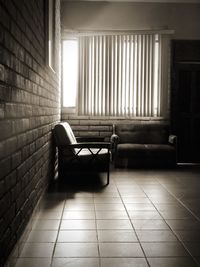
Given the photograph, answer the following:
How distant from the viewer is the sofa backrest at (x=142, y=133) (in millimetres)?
6820

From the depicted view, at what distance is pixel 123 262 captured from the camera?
2.35m

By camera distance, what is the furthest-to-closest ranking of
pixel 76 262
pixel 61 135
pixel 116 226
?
pixel 61 135 → pixel 116 226 → pixel 76 262

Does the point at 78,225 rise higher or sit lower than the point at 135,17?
lower

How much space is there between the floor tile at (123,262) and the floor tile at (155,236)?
15.6 inches

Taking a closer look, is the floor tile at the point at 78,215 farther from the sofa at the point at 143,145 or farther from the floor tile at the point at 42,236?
the sofa at the point at 143,145

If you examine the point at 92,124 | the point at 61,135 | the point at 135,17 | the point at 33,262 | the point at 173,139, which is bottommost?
the point at 33,262

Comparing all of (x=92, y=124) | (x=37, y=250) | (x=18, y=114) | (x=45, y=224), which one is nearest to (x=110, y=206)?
(x=45, y=224)

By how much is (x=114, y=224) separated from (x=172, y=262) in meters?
0.89

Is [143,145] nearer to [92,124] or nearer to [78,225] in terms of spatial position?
[92,124]

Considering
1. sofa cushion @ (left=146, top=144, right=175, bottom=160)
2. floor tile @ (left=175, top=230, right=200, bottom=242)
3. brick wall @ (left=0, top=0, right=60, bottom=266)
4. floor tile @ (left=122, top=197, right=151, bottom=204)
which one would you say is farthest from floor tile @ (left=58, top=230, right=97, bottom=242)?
sofa cushion @ (left=146, top=144, right=175, bottom=160)

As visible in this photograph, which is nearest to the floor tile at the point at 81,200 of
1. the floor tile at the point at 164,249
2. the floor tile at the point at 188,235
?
the floor tile at the point at 188,235

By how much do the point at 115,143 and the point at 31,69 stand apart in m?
3.55

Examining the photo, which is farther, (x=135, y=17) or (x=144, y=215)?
(x=135, y=17)

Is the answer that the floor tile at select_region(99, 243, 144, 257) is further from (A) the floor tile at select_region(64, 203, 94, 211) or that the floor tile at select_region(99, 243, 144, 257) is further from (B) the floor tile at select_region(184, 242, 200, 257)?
(A) the floor tile at select_region(64, 203, 94, 211)
